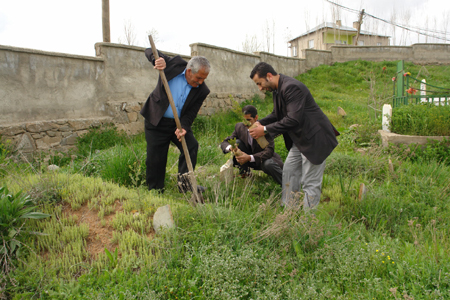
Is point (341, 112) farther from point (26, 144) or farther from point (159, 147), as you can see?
point (26, 144)

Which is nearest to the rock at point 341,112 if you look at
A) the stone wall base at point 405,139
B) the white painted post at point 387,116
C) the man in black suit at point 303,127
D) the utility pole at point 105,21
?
the white painted post at point 387,116

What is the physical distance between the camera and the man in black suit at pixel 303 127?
3451mm

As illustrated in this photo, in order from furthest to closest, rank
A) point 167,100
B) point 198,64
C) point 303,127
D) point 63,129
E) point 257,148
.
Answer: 1. point 63,129
2. point 257,148
3. point 167,100
4. point 198,64
5. point 303,127

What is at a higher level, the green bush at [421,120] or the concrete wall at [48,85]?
the concrete wall at [48,85]

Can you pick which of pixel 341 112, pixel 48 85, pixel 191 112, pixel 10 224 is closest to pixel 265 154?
pixel 191 112

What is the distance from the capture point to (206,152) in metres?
5.97

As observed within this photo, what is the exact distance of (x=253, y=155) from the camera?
4.60 m

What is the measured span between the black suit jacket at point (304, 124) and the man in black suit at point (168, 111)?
1.12m

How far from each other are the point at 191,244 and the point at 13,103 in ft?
18.8

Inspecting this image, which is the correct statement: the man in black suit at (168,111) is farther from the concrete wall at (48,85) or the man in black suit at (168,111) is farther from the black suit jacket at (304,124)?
the concrete wall at (48,85)

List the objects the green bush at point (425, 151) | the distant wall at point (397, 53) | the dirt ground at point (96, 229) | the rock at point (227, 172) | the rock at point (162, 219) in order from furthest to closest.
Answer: the distant wall at point (397, 53), the green bush at point (425, 151), the rock at point (227, 172), the rock at point (162, 219), the dirt ground at point (96, 229)

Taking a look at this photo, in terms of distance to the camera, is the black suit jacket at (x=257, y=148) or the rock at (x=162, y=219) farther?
the black suit jacket at (x=257, y=148)

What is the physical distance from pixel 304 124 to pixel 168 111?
5.66 feet

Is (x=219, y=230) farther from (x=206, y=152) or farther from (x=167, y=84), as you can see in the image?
(x=206, y=152)
